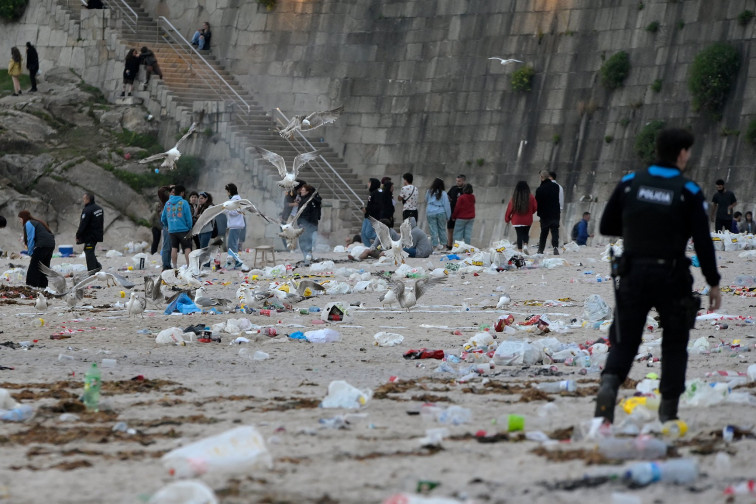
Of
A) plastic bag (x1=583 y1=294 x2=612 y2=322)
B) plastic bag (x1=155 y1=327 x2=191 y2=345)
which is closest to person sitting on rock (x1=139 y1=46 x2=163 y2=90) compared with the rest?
plastic bag (x1=155 y1=327 x2=191 y2=345)

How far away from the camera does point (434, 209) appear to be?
22.9m

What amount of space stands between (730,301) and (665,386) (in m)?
7.38

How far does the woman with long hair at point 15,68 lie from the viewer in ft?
109

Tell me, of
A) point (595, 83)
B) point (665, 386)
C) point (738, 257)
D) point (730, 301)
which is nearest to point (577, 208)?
point (595, 83)

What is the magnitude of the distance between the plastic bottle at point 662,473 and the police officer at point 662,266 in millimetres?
1087

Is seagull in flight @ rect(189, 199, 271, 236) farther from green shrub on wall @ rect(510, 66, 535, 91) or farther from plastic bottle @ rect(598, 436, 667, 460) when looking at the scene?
green shrub on wall @ rect(510, 66, 535, 91)

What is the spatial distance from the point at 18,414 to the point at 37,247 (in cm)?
1049

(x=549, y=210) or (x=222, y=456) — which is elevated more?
(x=549, y=210)

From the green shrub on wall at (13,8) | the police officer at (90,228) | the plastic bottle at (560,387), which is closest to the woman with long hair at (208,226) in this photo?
the police officer at (90,228)

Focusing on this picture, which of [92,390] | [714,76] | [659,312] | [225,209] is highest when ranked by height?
[714,76]

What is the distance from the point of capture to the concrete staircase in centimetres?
2911

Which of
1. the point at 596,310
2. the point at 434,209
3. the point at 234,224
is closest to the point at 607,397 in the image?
the point at 596,310

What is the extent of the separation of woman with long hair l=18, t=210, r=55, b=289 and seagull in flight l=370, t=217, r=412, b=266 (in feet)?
15.9

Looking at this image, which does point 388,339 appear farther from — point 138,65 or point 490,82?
point 138,65
